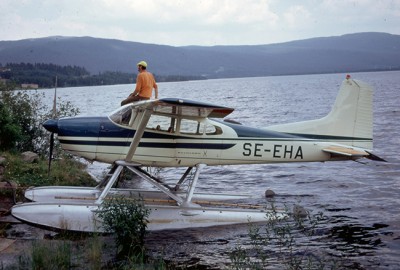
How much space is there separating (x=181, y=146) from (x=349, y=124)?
12.5 feet

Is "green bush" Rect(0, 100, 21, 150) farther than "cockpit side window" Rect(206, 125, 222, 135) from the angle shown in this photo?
Yes

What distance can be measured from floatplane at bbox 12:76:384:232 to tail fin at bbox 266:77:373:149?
0.07 feet

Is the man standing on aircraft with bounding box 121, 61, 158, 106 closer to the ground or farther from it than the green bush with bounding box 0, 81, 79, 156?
farther from it

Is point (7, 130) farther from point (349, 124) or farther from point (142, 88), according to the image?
point (349, 124)

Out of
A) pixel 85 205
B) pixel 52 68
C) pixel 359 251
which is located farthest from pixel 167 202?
pixel 52 68

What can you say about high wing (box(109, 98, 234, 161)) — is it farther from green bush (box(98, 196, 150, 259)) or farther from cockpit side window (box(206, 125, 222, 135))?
green bush (box(98, 196, 150, 259))

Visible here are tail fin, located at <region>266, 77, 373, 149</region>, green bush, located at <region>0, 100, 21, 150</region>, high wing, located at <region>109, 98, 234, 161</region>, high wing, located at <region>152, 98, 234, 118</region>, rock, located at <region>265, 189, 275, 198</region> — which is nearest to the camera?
high wing, located at <region>152, 98, 234, 118</region>

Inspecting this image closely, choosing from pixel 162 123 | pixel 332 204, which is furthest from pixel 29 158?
pixel 332 204

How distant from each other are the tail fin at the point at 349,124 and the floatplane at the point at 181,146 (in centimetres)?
2

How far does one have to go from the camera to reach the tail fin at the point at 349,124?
400 inches

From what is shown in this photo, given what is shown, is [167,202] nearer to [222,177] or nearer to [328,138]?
[328,138]

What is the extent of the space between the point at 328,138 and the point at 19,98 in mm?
10783

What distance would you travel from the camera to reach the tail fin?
10.2m

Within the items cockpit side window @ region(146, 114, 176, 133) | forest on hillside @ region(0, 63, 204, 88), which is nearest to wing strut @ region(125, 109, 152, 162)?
cockpit side window @ region(146, 114, 176, 133)
